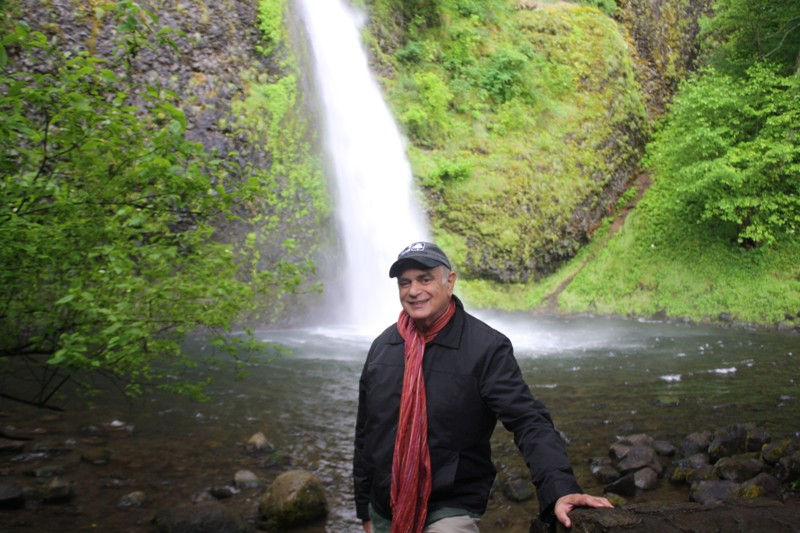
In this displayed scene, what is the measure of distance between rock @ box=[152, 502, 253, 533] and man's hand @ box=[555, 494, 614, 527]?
127 inches

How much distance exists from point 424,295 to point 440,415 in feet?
1.67

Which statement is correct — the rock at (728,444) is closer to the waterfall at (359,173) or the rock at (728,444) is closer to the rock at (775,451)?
the rock at (775,451)

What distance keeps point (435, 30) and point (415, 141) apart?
478cm

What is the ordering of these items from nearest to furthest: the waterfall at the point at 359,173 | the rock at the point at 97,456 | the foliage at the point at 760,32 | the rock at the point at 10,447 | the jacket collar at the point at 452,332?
the jacket collar at the point at 452,332 → the rock at the point at 97,456 → the rock at the point at 10,447 → the waterfall at the point at 359,173 → the foliage at the point at 760,32

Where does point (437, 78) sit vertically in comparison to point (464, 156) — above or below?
above

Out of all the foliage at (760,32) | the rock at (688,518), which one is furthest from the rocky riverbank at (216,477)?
the foliage at (760,32)

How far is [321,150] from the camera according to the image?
15.5 m

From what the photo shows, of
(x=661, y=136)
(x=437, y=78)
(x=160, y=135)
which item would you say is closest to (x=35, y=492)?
(x=160, y=135)

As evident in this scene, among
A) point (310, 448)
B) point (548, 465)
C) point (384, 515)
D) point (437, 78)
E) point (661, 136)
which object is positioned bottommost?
point (310, 448)

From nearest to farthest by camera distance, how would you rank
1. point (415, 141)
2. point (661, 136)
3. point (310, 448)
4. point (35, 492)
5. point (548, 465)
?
point (548, 465) → point (35, 492) → point (310, 448) → point (415, 141) → point (661, 136)

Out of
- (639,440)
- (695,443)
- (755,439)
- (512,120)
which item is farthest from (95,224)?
(512,120)

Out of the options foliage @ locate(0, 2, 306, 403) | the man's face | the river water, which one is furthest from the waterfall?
the man's face

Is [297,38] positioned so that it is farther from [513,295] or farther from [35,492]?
[35,492]

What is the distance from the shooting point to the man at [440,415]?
2391 mm
